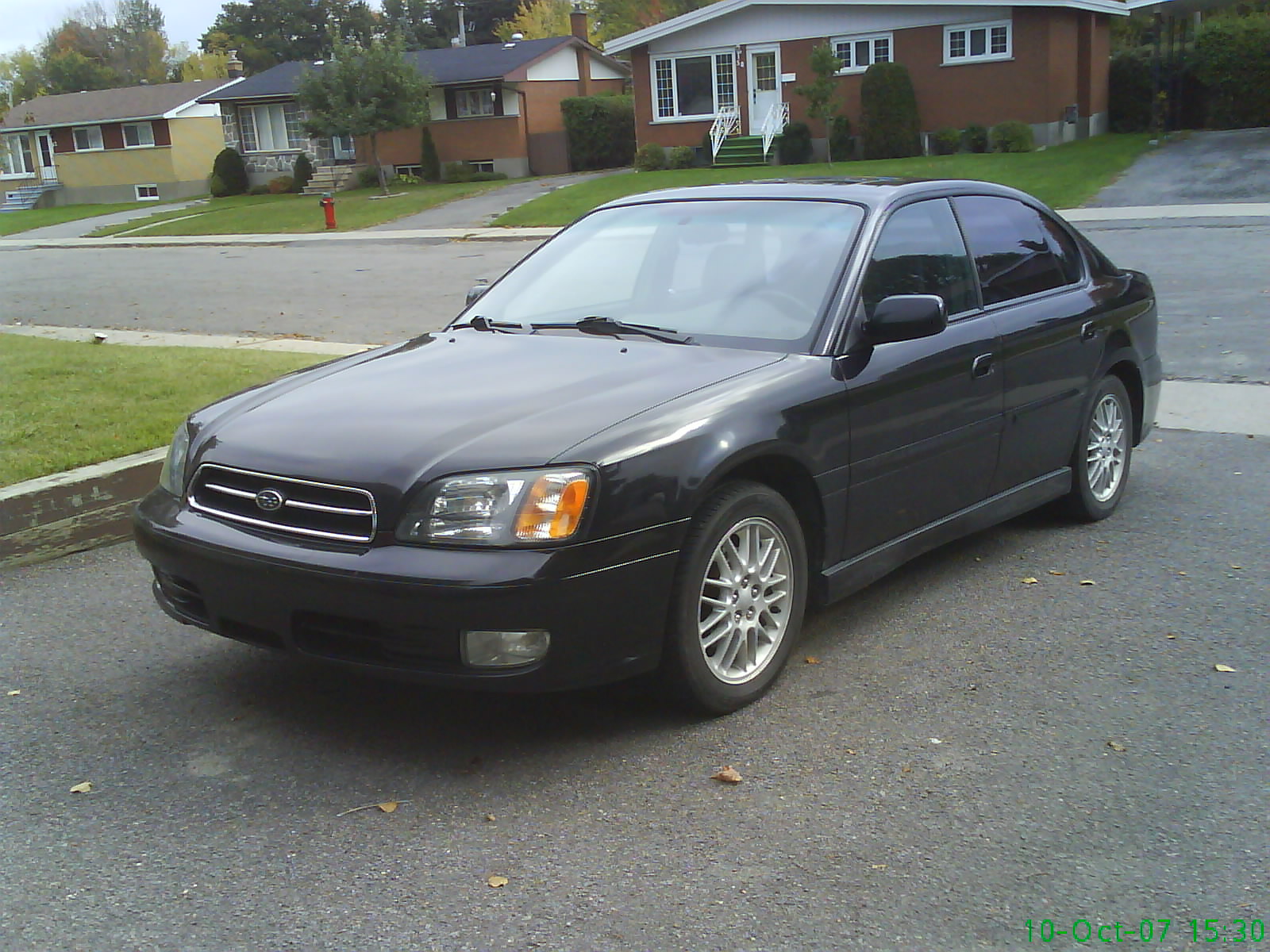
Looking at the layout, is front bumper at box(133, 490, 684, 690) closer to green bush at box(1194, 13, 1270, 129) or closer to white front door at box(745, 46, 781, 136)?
white front door at box(745, 46, 781, 136)

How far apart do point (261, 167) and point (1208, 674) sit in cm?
5276

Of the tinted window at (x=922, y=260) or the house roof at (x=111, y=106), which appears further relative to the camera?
the house roof at (x=111, y=106)

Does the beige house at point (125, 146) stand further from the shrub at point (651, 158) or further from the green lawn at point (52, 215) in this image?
the shrub at point (651, 158)

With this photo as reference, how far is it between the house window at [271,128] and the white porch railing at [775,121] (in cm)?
2293

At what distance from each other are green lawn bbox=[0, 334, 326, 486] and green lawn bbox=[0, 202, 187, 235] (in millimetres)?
36165

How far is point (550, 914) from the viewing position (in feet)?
10.1

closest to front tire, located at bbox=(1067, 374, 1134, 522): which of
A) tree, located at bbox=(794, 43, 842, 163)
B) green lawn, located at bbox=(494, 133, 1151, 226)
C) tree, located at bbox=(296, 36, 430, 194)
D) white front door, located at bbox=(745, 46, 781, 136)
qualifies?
green lawn, located at bbox=(494, 133, 1151, 226)

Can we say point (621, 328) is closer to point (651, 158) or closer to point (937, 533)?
point (937, 533)

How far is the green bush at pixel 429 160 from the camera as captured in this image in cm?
4666

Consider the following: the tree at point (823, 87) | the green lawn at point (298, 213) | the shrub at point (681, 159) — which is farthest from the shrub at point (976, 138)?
the green lawn at point (298, 213)

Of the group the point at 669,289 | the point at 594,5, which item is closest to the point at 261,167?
the point at 594,5

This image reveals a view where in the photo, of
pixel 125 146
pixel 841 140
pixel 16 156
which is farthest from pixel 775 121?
pixel 16 156

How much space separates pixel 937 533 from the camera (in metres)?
5.13

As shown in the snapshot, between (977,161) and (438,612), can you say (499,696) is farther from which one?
(977,161)
